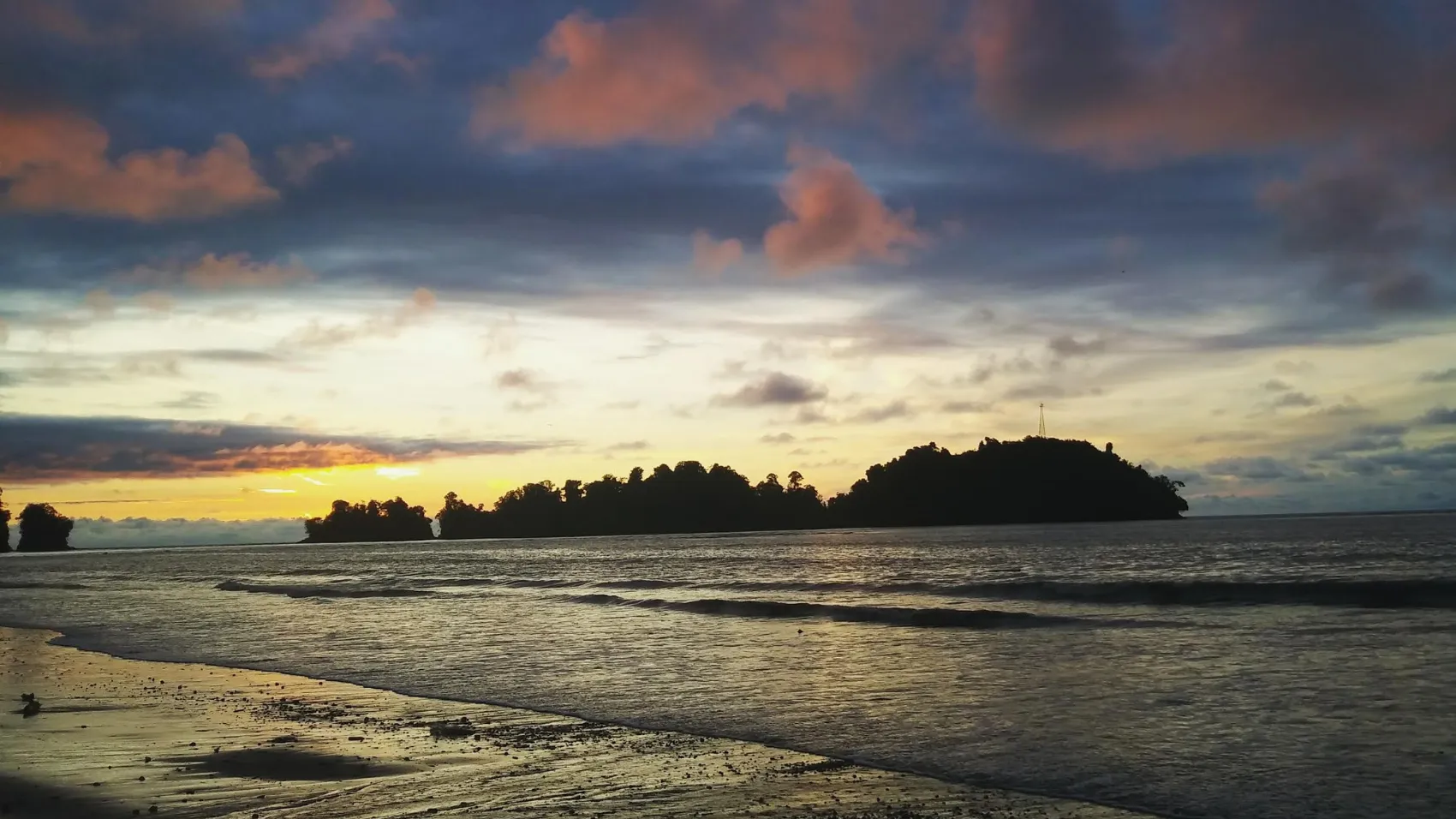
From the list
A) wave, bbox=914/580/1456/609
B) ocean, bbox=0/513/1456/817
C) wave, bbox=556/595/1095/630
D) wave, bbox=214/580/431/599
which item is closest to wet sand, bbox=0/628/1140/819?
ocean, bbox=0/513/1456/817

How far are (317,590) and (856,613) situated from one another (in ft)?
137

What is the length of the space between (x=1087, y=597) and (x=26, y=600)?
189 feet

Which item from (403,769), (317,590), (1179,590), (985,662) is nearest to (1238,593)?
(1179,590)

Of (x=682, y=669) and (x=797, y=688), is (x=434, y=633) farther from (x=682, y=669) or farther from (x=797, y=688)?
(x=797, y=688)

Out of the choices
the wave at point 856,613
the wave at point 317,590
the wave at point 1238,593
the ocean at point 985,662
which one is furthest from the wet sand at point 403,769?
the wave at point 317,590

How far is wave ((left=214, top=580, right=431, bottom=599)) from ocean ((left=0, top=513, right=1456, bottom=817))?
1.03 m

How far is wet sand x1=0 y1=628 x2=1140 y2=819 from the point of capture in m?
11.4

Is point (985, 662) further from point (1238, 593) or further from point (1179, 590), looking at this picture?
point (1179, 590)

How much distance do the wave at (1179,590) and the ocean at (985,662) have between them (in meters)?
0.27

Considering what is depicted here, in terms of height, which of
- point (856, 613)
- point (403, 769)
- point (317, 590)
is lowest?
point (317, 590)

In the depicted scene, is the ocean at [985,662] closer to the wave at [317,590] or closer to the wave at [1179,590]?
the wave at [1179,590]

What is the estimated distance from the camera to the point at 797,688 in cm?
2050

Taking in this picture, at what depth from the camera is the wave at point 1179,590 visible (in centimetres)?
3859

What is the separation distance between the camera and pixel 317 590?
66938mm
